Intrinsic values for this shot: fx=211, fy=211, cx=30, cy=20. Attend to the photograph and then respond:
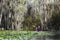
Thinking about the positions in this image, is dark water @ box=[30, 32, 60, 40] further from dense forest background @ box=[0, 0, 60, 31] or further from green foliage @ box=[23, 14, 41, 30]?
green foliage @ box=[23, 14, 41, 30]

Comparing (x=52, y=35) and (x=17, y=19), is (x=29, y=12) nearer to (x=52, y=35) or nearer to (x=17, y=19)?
(x=17, y=19)

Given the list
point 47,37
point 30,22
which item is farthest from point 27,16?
point 47,37

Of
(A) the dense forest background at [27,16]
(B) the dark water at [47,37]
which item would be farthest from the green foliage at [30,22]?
(B) the dark water at [47,37]

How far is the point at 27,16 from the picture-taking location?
7344 millimetres

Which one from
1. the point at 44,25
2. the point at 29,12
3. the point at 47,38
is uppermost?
the point at 29,12

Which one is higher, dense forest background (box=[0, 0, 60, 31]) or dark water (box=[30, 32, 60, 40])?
dense forest background (box=[0, 0, 60, 31])

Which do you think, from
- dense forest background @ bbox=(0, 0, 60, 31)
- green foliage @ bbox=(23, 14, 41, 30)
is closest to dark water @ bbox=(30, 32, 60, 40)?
dense forest background @ bbox=(0, 0, 60, 31)

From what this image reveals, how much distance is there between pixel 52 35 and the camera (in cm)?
821

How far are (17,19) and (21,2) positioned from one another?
2.07ft

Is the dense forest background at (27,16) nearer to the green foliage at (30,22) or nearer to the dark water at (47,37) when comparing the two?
the green foliage at (30,22)

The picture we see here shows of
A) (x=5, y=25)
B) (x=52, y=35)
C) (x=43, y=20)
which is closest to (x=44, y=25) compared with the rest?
(x=43, y=20)

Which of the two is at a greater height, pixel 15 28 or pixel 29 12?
pixel 29 12

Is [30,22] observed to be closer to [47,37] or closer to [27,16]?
[27,16]

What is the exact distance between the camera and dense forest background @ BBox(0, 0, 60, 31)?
717 cm
